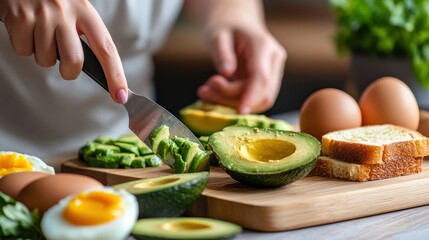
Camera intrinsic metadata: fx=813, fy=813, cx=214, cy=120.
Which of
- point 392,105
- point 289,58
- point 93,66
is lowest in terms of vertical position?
point 289,58

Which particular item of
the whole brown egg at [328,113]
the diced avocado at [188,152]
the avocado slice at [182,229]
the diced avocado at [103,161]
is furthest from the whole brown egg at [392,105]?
the avocado slice at [182,229]

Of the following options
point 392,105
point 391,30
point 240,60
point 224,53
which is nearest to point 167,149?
point 392,105

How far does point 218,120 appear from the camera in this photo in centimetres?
211

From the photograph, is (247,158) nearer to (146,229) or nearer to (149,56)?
(146,229)

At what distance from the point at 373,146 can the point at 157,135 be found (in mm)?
435

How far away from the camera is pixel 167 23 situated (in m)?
2.70

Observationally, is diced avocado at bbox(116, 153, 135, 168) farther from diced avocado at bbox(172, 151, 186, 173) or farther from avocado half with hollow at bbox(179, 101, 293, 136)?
avocado half with hollow at bbox(179, 101, 293, 136)

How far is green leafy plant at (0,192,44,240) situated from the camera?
124 cm

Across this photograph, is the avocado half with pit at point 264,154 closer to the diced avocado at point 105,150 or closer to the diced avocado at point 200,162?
the diced avocado at point 200,162

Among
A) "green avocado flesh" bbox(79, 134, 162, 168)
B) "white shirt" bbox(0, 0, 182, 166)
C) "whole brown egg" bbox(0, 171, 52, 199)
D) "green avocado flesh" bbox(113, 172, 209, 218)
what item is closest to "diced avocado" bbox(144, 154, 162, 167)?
"green avocado flesh" bbox(79, 134, 162, 168)

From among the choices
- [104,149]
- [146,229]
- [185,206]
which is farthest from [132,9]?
[146,229]

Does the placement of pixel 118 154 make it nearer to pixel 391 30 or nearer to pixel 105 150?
pixel 105 150

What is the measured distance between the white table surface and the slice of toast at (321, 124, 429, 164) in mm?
141

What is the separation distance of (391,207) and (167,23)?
135 centimetres
